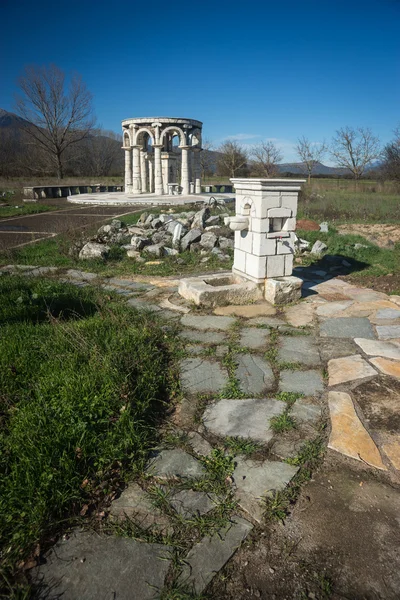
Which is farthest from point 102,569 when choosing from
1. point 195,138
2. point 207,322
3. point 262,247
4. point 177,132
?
point 195,138

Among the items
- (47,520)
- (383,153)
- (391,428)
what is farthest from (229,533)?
(383,153)

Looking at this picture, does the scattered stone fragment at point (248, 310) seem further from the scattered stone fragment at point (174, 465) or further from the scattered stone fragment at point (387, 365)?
the scattered stone fragment at point (174, 465)

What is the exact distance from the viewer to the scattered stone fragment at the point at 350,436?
2463 millimetres

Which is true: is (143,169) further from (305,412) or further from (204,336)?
(305,412)

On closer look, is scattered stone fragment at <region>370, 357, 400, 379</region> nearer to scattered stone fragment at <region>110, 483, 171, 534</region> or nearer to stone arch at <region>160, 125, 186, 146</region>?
scattered stone fragment at <region>110, 483, 171, 534</region>

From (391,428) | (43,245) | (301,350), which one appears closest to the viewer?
(391,428)

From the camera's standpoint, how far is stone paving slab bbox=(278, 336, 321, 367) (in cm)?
374

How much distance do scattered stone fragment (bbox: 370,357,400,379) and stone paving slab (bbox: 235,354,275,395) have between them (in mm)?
1030

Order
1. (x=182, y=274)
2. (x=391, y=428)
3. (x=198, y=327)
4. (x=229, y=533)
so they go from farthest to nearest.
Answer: (x=182, y=274), (x=198, y=327), (x=391, y=428), (x=229, y=533)

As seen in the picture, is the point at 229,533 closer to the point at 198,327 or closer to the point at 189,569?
the point at 189,569

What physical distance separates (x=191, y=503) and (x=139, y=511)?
286mm

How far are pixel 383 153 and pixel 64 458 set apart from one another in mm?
40968

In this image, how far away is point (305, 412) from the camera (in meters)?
2.91

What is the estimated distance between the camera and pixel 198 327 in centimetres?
459
